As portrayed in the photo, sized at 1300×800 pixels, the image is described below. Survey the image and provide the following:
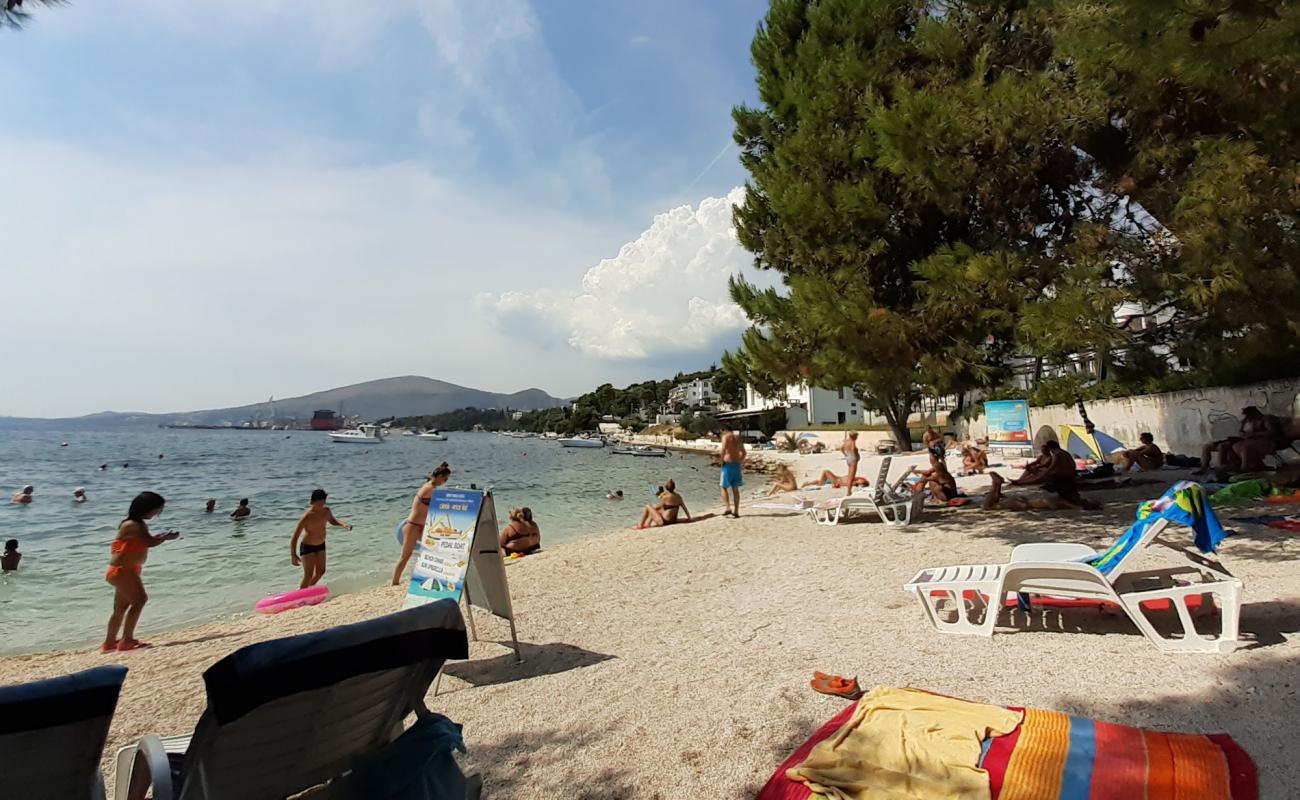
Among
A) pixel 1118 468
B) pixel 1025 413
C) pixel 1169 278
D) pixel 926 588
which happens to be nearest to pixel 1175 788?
pixel 926 588

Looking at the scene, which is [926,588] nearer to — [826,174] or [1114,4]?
[1114,4]

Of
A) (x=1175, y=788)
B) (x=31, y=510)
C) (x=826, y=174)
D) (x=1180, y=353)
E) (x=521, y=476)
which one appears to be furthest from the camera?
(x=521, y=476)

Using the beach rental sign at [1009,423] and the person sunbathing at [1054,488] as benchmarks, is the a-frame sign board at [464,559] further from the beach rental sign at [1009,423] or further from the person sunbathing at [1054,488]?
→ the beach rental sign at [1009,423]

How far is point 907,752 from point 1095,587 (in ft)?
7.90

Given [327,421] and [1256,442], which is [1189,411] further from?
[327,421]

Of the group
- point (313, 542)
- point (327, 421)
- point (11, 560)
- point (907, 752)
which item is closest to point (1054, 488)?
point (907, 752)

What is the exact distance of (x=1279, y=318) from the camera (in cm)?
621

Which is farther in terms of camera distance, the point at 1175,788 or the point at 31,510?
the point at 31,510

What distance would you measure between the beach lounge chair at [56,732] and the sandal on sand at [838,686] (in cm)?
312

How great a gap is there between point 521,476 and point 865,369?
3248 centimetres

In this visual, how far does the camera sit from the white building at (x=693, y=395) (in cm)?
10014

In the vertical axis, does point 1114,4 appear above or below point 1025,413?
above

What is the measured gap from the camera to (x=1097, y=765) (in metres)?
2.40

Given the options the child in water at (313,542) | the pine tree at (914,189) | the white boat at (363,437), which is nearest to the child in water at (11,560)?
the child in water at (313,542)
